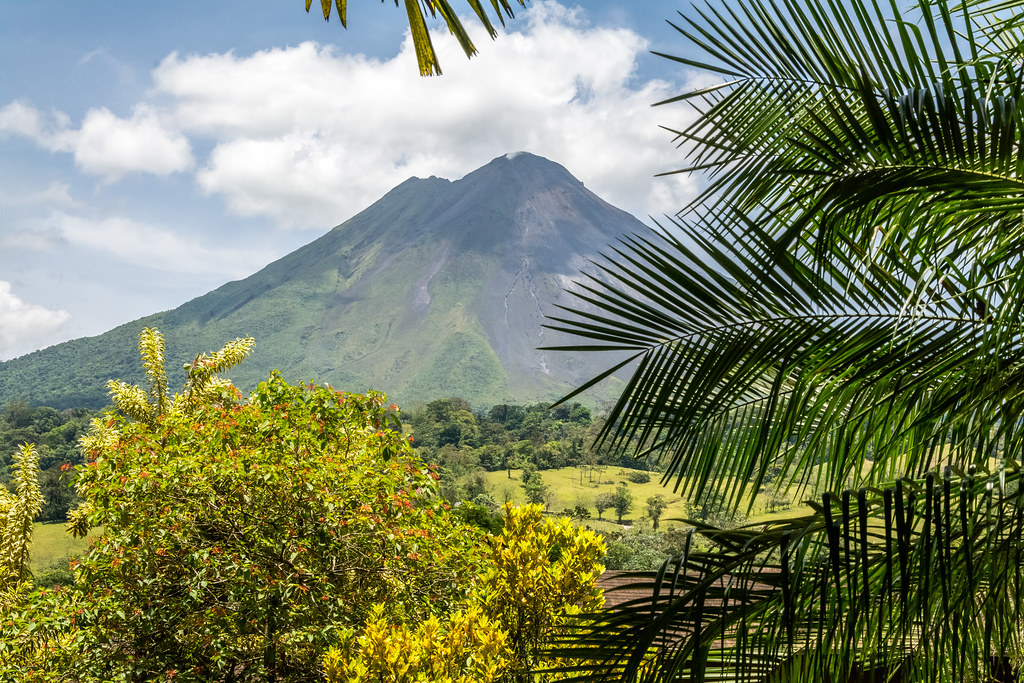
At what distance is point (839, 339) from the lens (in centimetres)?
185

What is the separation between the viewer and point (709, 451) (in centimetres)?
203

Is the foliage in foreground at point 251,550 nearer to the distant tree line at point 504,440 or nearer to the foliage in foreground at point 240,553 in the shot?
the foliage in foreground at point 240,553

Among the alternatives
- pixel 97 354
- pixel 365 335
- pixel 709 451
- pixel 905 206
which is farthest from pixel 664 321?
pixel 365 335

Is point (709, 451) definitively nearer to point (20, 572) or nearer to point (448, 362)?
point (20, 572)

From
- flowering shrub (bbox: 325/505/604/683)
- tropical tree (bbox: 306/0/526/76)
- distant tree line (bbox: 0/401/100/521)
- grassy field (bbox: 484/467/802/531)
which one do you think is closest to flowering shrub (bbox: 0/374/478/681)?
flowering shrub (bbox: 325/505/604/683)

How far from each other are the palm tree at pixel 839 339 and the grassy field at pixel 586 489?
143ft

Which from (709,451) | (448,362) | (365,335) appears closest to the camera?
(709,451)

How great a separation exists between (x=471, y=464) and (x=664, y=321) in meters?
57.6

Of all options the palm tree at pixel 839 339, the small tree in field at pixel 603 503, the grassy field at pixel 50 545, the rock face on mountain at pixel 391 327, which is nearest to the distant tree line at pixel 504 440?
the small tree in field at pixel 603 503

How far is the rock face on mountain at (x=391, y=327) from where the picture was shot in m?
128

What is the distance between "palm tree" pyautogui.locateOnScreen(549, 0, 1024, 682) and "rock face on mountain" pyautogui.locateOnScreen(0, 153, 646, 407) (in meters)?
129

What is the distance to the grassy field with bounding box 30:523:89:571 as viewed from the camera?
1287 inches

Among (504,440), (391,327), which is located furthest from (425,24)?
(391,327)

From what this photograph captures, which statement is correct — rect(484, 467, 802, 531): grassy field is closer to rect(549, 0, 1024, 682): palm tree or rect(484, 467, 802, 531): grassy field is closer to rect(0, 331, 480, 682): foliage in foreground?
rect(0, 331, 480, 682): foliage in foreground
